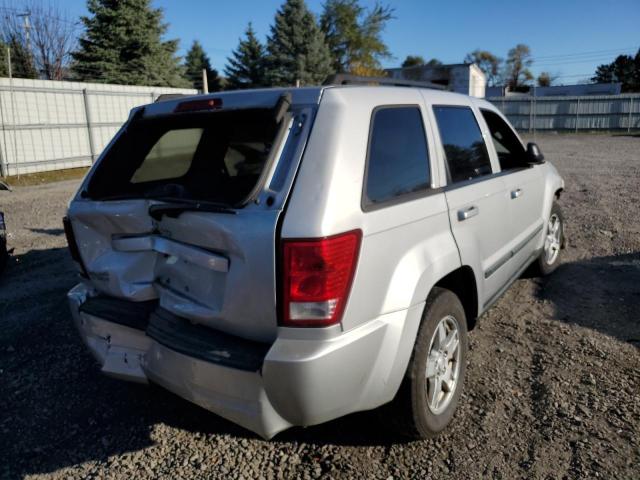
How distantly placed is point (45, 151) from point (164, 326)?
1465 cm

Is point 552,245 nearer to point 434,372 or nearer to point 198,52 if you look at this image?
point 434,372

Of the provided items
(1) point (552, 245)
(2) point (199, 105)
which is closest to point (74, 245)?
(2) point (199, 105)

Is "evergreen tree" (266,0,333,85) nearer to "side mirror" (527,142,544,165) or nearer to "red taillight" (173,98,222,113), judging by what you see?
"side mirror" (527,142,544,165)

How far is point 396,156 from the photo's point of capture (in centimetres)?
263

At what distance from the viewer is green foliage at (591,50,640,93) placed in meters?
63.1

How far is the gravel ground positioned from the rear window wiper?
129 cm

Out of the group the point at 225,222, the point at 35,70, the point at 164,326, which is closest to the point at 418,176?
the point at 225,222

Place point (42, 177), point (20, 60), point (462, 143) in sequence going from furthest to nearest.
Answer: point (20, 60) → point (42, 177) → point (462, 143)

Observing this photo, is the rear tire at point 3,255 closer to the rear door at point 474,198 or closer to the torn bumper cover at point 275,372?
the torn bumper cover at point 275,372

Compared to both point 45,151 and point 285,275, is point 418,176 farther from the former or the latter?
point 45,151

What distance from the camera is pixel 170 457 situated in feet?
9.03

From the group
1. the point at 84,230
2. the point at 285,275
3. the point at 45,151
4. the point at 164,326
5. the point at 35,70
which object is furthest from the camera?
the point at 35,70

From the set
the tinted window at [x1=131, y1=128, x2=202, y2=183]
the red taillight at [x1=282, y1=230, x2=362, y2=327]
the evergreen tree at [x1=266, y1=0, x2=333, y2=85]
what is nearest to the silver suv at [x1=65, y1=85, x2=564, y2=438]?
the red taillight at [x1=282, y1=230, x2=362, y2=327]

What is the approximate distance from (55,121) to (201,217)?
1512cm
